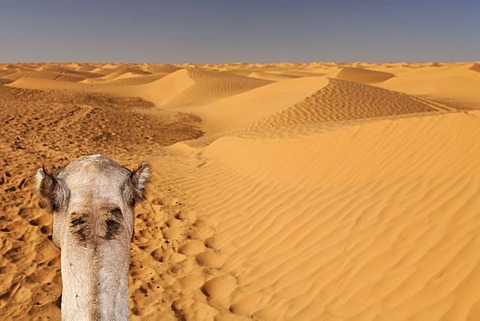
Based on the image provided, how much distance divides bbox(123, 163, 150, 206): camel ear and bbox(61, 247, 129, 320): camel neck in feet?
0.94

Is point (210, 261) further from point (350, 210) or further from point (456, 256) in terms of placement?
point (456, 256)

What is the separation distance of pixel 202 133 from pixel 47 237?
38.2 feet

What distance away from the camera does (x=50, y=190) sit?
157 centimetres

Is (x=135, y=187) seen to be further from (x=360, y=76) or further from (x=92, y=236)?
(x=360, y=76)

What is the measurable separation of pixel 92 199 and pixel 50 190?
17 cm

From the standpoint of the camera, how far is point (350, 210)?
214 inches

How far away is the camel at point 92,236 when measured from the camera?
1.43 m

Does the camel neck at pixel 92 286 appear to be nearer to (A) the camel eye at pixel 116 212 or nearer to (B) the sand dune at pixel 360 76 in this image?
(A) the camel eye at pixel 116 212

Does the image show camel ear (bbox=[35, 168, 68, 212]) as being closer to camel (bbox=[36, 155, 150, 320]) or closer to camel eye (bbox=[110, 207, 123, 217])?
camel (bbox=[36, 155, 150, 320])

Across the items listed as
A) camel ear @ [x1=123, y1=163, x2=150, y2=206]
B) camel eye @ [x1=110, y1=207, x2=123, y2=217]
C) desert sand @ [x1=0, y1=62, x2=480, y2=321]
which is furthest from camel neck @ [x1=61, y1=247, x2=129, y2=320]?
desert sand @ [x1=0, y1=62, x2=480, y2=321]

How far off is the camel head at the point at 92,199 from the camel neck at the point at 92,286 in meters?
0.06

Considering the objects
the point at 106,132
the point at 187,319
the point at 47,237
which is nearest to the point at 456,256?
the point at 187,319

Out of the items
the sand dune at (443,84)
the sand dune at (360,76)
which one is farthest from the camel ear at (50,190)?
the sand dune at (360,76)

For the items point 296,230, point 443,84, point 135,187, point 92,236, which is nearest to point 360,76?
point 443,84
